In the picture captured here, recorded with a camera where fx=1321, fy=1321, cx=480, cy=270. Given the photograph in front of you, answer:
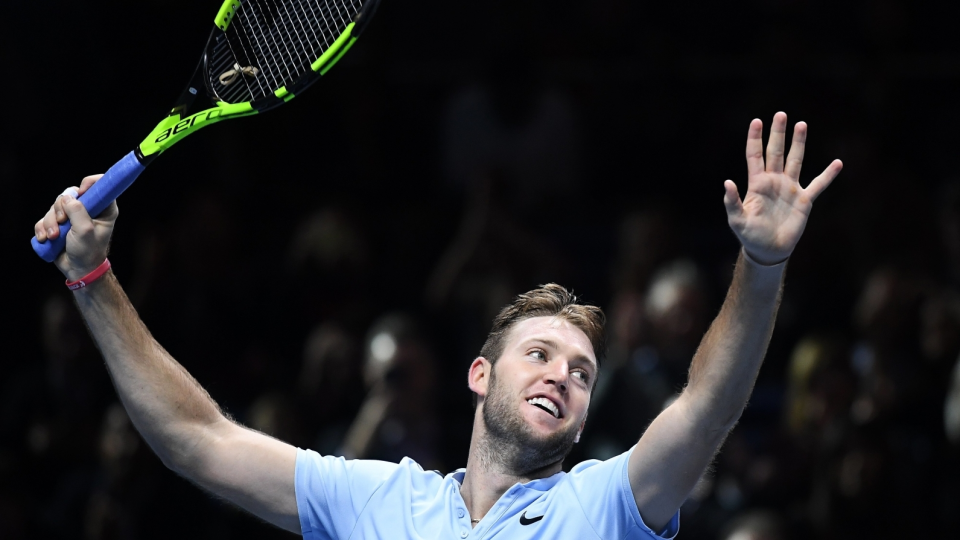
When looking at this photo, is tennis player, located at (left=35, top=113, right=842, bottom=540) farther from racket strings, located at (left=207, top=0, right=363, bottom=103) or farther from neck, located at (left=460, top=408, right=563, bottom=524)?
racket strings, located at (left=207, top=0, right=363, bottom=103)

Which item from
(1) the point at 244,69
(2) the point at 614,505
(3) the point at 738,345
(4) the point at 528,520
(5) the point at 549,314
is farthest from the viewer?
(5) the point at 549,314

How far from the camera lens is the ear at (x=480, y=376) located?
14.1ft

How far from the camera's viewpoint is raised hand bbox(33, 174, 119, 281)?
3869 mm

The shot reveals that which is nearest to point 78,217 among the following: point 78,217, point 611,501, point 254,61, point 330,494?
point 78,217

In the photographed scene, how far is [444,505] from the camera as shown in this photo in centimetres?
402

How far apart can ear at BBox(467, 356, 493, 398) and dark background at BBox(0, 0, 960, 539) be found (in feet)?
7.16

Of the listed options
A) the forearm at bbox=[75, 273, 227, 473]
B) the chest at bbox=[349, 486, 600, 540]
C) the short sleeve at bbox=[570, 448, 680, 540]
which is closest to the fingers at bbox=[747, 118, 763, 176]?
the short sleeve at bbox=[570, 448, 680, 540]

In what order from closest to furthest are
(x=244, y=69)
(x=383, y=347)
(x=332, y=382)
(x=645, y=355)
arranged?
(x=244, y=69) → (x=645, y=355) → (x=383, y=347) → (x=332, y=382)

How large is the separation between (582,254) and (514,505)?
14.6 feet

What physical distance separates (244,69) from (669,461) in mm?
1824

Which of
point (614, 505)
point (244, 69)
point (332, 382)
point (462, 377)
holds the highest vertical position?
point (462, 377)

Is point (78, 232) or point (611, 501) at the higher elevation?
point (78, 232)

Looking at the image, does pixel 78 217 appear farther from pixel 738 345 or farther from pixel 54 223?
pixel 738 345

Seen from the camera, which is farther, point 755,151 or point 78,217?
point 78,217
